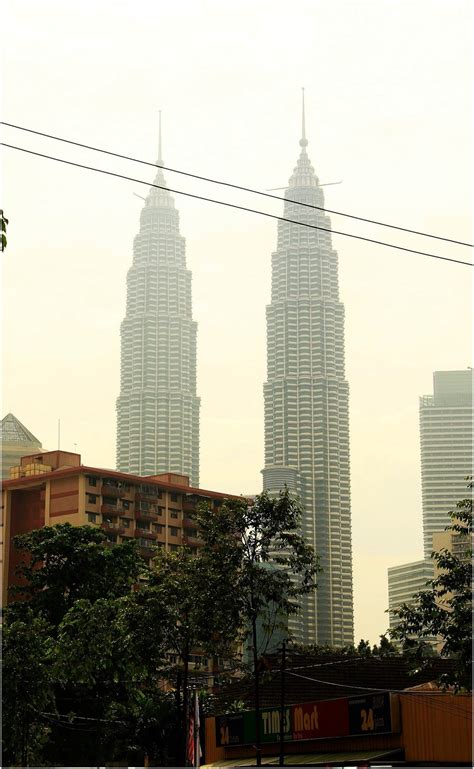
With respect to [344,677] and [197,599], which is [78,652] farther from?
[344,677]

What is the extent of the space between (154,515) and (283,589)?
97.3m

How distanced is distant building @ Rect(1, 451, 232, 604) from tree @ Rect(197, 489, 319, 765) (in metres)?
83.3

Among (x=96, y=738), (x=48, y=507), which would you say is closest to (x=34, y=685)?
(x=96, y=738)

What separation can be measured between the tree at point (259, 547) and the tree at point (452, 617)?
10216mm

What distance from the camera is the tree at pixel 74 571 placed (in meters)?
55.3

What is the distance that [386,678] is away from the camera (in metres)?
41.3

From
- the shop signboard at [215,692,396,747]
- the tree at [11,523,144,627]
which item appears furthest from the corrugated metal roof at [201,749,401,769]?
the tree at [11,523,144,627]

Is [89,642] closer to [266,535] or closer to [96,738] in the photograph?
[96,738]

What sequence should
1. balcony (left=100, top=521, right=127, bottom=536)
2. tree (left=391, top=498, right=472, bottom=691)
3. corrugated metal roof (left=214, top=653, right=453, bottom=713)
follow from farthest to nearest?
1. balcony (left=100, top=521, right=127, bottom=536)
2. corrugated metal roof (left=214, top=653, right=453, bottom=713)
3. tree (left=391, top=498, right=472, bottom=691)

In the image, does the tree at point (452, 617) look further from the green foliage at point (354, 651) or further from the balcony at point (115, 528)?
the balcony at point (115, 528)

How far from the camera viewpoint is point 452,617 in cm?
2423

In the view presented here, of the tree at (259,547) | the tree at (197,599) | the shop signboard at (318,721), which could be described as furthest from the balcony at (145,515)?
the tree at (259,547)

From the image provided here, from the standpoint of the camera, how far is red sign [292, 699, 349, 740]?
3388 centimetres

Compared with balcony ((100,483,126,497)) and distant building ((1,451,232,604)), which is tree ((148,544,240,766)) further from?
balcony ((100,483,126,497))
